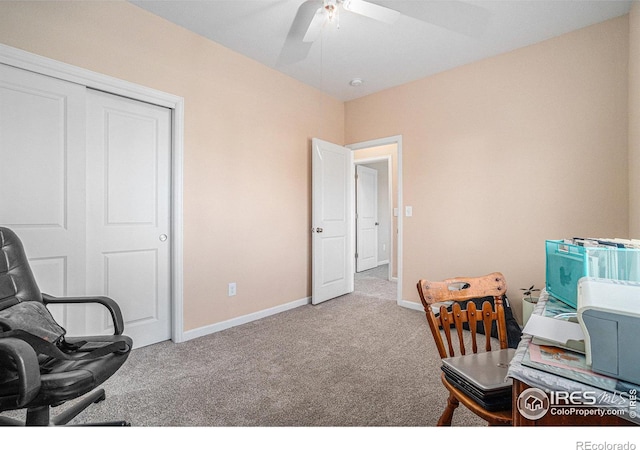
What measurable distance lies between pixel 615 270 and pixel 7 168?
3.10 metres

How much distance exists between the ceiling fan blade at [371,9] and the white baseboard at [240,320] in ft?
Answer: 8.98

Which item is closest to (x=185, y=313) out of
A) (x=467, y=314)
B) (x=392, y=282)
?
(x=467, y=314)

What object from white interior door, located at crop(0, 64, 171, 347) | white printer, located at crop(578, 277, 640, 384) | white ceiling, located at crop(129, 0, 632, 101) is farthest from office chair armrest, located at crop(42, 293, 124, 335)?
white ceiling, located at crop(129, 0, 632, 101)

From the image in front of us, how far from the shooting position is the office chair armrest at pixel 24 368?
0.99 m

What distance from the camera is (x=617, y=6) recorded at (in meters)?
2.24

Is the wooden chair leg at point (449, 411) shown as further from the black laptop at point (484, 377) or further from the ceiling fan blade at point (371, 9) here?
the ceiling fan blade at point (371, 9)

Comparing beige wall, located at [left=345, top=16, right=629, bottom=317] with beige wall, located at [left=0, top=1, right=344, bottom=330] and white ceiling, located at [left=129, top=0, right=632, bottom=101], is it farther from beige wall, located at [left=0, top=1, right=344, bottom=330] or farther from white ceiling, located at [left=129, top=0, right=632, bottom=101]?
beige wall, located at [left=0, top=1, right=344, bottom=330]

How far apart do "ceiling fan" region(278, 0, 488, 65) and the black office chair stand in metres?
2.30

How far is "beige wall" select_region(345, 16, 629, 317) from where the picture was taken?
7.98 ft

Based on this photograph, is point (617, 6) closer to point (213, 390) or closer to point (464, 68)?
point (464, 68)

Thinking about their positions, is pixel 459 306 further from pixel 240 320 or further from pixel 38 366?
pixel 240 320

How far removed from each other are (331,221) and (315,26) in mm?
2138

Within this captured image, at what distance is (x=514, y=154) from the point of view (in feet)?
9.41

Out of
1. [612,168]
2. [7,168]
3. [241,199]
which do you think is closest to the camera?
[7,168]
